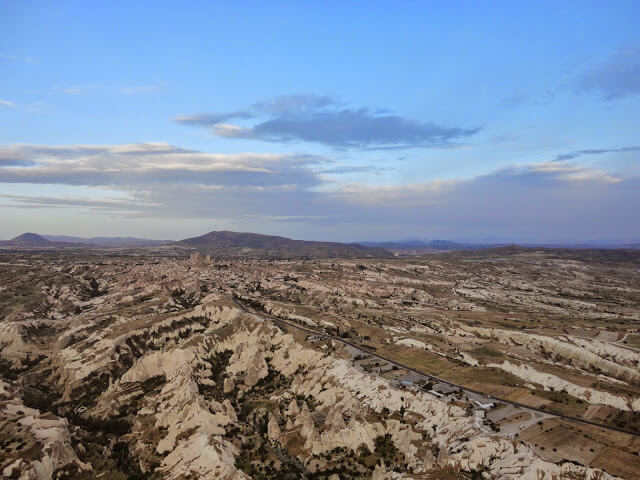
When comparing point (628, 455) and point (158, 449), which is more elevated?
point (628, 455)

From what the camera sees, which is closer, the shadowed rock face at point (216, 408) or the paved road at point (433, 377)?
the shadowed rock face at point (216, 408)

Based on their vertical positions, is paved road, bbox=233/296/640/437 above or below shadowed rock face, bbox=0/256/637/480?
above

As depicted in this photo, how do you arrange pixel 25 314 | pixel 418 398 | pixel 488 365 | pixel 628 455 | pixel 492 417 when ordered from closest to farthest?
pixel 628 455 < pixel 492 417 < pixel 418 398 < pixel 488 365 < pixel 25 314

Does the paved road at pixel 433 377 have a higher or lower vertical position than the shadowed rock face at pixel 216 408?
higher

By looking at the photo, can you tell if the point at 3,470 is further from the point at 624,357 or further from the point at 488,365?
the point at 624,357

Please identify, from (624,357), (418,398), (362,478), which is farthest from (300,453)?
(624,357)

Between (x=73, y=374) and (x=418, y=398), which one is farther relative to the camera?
(x=73, y=374)

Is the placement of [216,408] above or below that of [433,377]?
below

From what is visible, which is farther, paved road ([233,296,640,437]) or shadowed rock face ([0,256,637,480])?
paved road ([233,296,640,437])
